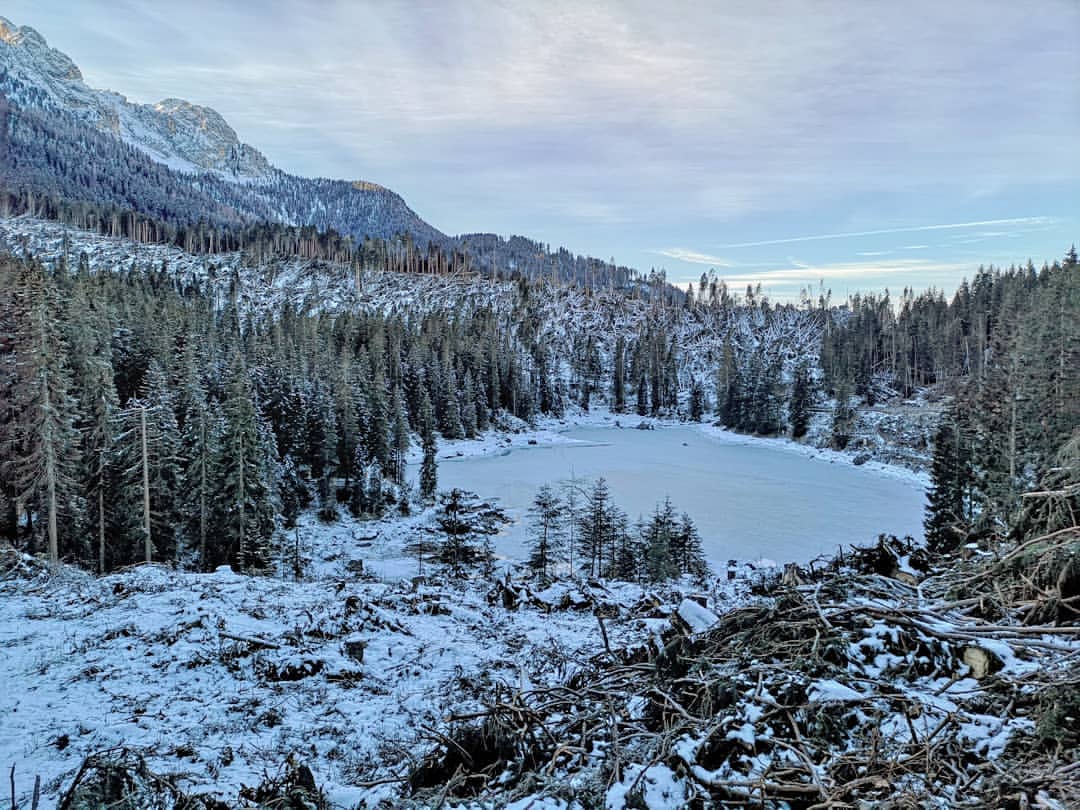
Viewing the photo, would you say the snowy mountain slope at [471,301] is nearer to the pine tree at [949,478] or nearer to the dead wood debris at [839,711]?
the pine tree at [949,478]

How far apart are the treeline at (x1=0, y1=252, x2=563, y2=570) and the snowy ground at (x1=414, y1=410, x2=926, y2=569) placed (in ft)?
32.3

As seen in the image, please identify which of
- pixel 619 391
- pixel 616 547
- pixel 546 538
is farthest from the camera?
pixel 619 391

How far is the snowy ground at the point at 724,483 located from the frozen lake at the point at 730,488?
0.10m

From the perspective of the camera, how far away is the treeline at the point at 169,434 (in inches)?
896

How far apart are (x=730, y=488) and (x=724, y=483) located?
8.37 ft

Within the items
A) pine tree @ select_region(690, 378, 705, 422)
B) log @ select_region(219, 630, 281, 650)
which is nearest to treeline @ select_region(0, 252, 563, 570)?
log @ select_region(219, 630, 281, 650)

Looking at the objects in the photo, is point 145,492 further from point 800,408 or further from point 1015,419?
point 800,408

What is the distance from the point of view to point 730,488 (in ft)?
166

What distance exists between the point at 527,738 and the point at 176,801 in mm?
2176

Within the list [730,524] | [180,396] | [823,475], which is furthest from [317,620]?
[823,475]

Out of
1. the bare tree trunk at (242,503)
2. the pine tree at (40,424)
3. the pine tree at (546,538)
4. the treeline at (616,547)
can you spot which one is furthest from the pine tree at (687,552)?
the pine tree at (40,424)

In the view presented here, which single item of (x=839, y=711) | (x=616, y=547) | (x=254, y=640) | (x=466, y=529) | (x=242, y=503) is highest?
(x=839, y=711)

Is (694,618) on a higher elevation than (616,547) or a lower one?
higher

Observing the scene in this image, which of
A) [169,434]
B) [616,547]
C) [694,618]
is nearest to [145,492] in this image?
[169,434]
